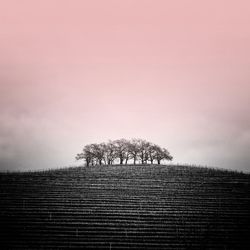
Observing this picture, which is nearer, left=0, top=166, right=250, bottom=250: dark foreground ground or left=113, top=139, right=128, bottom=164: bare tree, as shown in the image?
left=0, top=166, right=250, bottom=250: dark foreground ground

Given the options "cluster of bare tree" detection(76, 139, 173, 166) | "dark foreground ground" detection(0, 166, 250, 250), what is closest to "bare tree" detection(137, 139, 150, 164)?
"cluster of bare tree" detection(76, 139, 173, 166)

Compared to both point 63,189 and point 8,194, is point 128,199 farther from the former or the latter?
point 8,194

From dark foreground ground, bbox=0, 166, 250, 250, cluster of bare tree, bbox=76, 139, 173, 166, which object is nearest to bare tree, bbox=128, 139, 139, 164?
cluster of bare tree, bbox=76, 139, 173, 166

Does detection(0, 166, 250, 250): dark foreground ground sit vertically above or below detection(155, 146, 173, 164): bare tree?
below

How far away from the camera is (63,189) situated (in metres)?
32.8

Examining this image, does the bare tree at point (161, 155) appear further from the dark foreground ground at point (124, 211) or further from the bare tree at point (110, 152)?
the dark foreground ground at point (124, 211)

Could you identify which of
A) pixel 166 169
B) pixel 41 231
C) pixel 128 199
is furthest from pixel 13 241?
pixel 166 169

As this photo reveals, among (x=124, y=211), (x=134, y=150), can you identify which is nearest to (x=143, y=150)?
(x=134, y=150)

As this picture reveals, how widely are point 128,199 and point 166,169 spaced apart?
15.3 meters

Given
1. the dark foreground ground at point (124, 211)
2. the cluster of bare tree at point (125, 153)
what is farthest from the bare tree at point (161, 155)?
the dark foreground ground at point (124, 211)

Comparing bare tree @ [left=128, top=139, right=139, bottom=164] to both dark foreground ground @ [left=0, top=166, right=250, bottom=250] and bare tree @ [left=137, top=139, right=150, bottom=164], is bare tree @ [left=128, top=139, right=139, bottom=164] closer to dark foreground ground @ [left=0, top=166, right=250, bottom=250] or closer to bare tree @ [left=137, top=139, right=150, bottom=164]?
bare tree @ [left=137, top=139, right=150, bottom=164]

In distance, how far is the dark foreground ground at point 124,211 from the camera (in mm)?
21922

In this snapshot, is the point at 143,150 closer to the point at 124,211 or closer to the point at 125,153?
the point at 125,153

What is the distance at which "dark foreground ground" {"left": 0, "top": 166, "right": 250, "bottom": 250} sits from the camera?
71.9 feet
